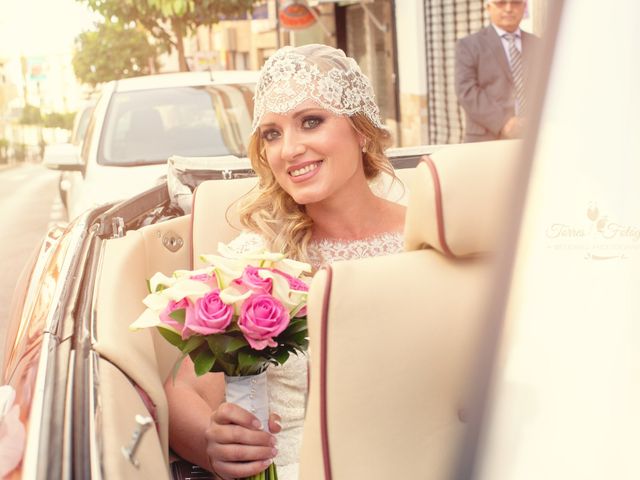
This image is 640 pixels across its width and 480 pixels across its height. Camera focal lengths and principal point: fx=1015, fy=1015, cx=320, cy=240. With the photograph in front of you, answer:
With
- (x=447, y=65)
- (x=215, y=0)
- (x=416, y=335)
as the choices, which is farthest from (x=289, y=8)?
(x=416, y=335)

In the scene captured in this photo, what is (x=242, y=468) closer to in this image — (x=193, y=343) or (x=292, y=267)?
(x=193, y=343)

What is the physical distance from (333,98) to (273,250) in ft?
1.35

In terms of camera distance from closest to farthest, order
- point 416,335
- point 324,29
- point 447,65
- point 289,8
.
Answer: point 416,335 → point 447,65 → point 289,8 → point 324,29

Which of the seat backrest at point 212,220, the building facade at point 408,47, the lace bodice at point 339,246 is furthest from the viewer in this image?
the building facade at point 408,47

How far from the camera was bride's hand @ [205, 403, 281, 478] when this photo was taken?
1.95 meters

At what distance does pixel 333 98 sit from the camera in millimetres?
2555

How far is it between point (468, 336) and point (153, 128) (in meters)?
4.88

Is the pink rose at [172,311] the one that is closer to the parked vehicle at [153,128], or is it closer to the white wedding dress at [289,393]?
the white wedding dress at [289,393]

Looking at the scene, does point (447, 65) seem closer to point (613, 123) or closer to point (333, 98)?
point (333, 98)

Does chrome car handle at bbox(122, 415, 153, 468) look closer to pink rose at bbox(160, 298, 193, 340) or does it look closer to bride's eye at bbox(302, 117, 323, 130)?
pink rose at bbox(160, 298, 193, 340)

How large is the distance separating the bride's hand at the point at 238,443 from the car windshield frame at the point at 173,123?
4.02 m

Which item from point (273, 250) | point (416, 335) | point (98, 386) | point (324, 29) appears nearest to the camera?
point (416, 335)

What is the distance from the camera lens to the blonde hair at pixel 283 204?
2.57 metres

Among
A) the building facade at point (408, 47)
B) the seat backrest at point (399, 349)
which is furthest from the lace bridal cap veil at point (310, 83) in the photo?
the building facade at point (408, 47)
